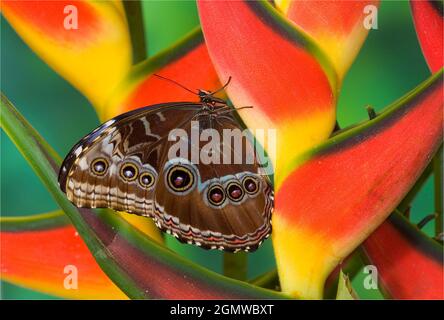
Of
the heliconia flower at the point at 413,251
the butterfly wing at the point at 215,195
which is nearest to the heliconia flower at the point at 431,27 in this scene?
the heliconia flower at the point at 413,251

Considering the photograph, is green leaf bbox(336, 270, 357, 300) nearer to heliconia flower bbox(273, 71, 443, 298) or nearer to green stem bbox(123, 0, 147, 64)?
heliconia flower bbox(273, 71, 443, 298)

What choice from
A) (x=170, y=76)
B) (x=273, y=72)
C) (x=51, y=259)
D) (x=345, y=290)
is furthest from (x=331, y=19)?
(x=51, y=259)

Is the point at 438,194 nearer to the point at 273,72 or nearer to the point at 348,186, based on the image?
the point at 348,186

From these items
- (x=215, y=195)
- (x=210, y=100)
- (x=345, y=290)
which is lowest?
(x=345, y=290)

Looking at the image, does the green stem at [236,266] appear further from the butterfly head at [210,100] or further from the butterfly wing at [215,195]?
A: the butterfly head at [210,100]

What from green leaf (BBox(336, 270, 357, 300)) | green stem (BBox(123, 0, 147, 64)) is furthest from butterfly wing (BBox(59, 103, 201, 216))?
green leaf (BBox(336, 270, 357, 300))
